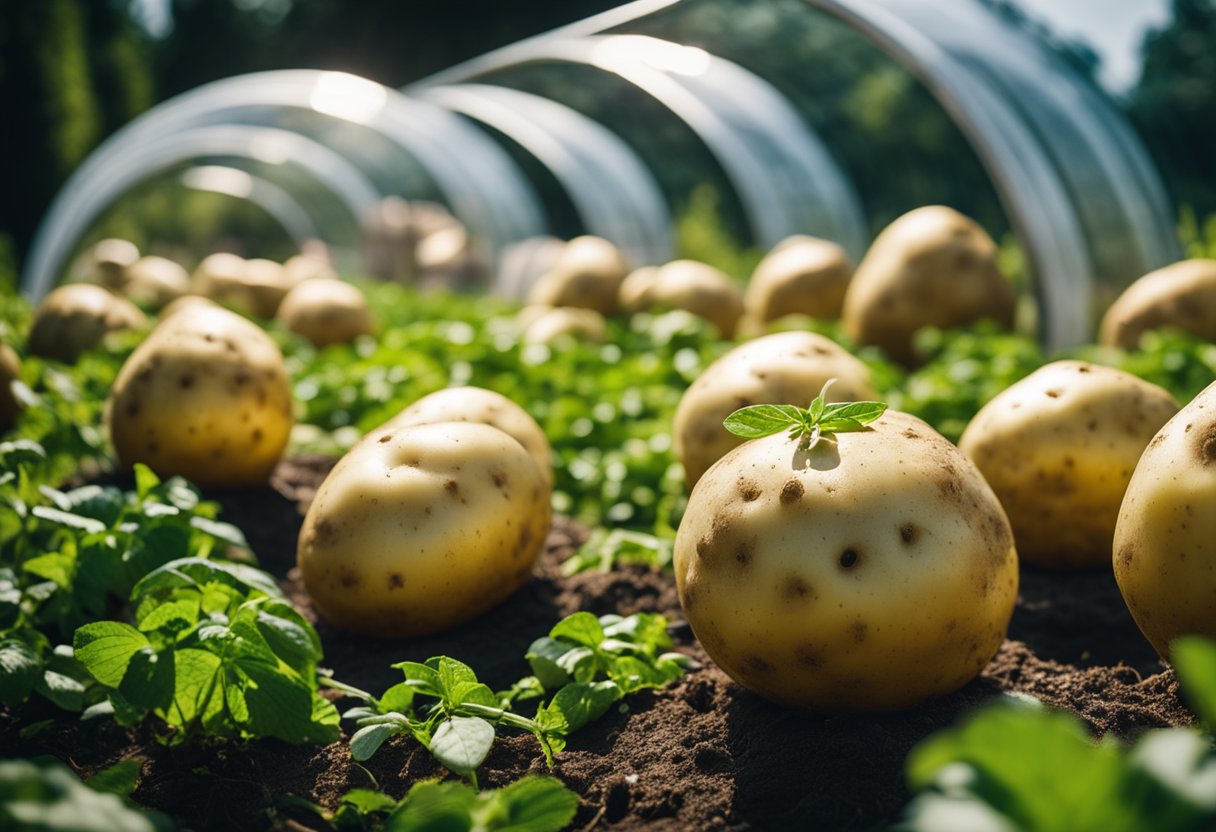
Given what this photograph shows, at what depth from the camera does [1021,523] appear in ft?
9.48

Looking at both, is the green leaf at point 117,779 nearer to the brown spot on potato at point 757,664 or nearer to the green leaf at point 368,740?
the green leaf at point 368,740

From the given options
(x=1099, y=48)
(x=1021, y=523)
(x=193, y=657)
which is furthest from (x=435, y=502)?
(x=1099, y=48)

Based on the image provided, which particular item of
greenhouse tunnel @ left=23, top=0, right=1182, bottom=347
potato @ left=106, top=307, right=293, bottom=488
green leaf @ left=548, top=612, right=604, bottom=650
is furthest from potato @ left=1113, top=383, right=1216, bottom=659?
greenhouse tunnel @ left=23, top=0, right=1182, bottom=347

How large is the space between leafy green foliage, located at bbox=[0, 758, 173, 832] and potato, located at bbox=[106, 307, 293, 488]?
2549 millimetres

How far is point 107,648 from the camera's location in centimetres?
199

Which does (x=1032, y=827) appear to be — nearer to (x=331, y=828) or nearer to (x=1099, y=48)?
(x=331, y=828)

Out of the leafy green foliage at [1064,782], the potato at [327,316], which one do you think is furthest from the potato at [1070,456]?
the potato at [327,316]

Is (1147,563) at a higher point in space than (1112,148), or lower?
lower

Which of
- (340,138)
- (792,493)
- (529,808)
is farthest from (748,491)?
(340,138)

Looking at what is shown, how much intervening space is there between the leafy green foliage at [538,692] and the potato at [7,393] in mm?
2733

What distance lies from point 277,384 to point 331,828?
2219 mm

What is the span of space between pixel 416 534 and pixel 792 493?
3.45 ft

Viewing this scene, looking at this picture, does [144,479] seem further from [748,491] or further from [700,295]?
[700,295]

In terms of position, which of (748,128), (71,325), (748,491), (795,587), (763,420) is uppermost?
(748,128)
